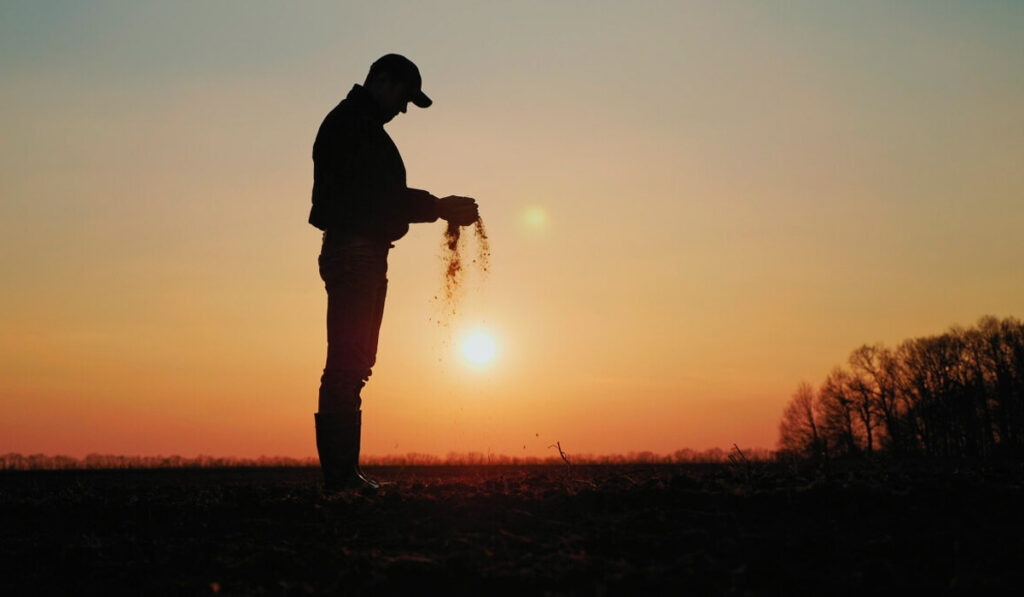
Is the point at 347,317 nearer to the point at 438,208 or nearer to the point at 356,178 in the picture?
the point at 356,178

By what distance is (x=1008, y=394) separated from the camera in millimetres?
61969

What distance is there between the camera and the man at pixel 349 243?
855cm

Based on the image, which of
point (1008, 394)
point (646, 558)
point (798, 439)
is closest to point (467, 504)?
point (646, 558)

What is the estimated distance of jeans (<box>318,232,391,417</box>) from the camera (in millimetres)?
8609

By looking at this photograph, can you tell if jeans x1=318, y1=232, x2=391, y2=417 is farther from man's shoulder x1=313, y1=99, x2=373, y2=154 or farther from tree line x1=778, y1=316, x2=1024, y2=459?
tree line x1=778, y1=316, x2=1024, y2=459

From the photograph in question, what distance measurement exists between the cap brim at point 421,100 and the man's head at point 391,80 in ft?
0.41

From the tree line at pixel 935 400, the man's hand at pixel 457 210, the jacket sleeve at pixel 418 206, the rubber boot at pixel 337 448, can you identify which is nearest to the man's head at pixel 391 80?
Result: the jacket sleeve at pixel 418 206

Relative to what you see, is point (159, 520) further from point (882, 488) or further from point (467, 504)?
point (882, 488)

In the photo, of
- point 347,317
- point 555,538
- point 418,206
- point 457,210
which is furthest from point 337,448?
point 555,538

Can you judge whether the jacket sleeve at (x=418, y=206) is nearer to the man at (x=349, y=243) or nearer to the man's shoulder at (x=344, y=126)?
the man at (x=349, y=243)

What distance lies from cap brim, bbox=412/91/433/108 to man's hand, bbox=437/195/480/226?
1.00 metres

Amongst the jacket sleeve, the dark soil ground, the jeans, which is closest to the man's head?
the jacket sleeve

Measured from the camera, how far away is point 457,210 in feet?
30.2

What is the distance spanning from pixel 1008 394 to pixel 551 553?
66.9 metres
